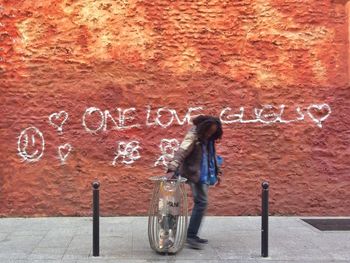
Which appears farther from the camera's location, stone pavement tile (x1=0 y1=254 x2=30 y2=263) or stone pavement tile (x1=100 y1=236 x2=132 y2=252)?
stone pavement tile (x1=100 y1=236 x2=132 y2=252)

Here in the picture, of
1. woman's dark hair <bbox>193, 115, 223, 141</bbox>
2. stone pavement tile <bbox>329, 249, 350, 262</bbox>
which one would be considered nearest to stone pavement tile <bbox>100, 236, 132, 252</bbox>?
woman's dark hair <bbox>193, 115, 223, 141</bbox>

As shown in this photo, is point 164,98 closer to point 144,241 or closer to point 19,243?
point 144,241

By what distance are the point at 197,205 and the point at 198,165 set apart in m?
0.53

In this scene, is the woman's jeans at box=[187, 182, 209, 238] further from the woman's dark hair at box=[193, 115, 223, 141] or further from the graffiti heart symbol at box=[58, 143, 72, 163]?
the graffiti heart symbol at box=[58, 143, 72, 163]

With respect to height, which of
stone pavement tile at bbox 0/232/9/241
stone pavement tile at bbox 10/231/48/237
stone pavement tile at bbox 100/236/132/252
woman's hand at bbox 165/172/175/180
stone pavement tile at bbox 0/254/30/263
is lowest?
stone pavement tile at bbox 0/254/30/263

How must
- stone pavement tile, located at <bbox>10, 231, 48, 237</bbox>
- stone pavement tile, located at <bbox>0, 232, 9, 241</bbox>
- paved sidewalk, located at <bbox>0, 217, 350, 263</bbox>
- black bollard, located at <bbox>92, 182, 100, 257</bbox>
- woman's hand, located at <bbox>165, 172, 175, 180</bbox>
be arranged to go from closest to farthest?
1. black bollard, located at <bbox>92, 182, 100, 257</bbox>
2. paved sidewalk, located at <bbox>0, 217, 350, 263</bbox>
3. woman's hand, located at <bbox>165, 172, 175, 180</bbox>
4. stone pavement tile, located at <bbox>0, 232, 9, 241</bbox>
5. stone pavement tile, located at <bbox>10, 231, 48, 237</bbox>

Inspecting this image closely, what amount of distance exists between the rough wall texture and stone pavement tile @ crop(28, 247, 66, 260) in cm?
207

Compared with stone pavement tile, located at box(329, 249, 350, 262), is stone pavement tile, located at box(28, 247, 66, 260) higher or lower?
higher

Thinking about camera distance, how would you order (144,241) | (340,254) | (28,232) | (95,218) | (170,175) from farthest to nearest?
(28,232) → (144,241) → (170,175) → (340,254) → (95,218)

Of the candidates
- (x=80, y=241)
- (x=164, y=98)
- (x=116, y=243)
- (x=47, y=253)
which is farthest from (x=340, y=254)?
(x=164, y=98)

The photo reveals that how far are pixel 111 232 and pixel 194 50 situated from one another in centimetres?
340

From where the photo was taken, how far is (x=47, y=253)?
21.0 feet

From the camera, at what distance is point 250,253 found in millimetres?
6484

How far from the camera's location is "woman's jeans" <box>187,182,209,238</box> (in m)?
6.70
